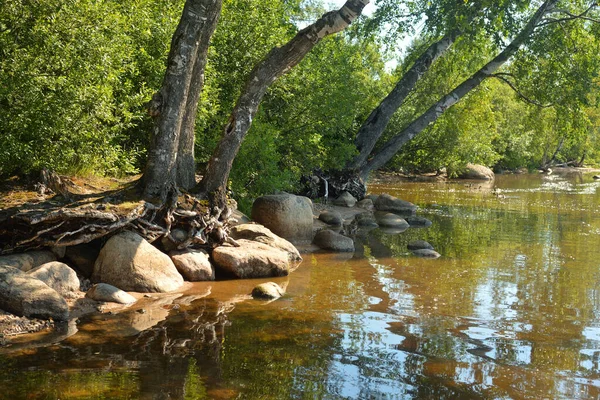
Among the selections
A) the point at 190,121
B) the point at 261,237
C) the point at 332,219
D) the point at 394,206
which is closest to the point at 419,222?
the point at 394,206

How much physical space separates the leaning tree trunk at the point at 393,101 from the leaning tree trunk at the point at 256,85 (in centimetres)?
994

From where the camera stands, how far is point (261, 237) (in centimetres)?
1192

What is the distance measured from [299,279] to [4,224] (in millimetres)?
4426

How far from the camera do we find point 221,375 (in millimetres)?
6219

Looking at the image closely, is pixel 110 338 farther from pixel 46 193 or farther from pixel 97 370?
pixel 46 193

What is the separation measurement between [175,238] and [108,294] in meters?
2.17

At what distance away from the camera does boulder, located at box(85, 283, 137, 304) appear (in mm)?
8523

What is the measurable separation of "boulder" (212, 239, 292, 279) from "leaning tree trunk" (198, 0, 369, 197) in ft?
4.85

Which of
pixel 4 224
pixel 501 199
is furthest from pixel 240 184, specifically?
pixel 501 199

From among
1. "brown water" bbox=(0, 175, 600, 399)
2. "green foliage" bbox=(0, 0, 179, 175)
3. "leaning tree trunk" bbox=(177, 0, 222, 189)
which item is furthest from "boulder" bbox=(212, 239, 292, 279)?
"green foliage" bbox=(0, 0, 179, 175)

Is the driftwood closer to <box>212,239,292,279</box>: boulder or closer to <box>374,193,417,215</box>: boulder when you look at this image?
<box>212,239,292,279</box>: boulder

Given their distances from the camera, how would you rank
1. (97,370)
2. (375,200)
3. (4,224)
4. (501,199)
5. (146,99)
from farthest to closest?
(501,199), (375,200), (146,99), (4,224), (97,370)

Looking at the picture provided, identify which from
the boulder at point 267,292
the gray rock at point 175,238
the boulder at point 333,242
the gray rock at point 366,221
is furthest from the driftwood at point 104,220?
the gray rock at point 366,221

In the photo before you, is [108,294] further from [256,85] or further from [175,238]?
[256,85]
